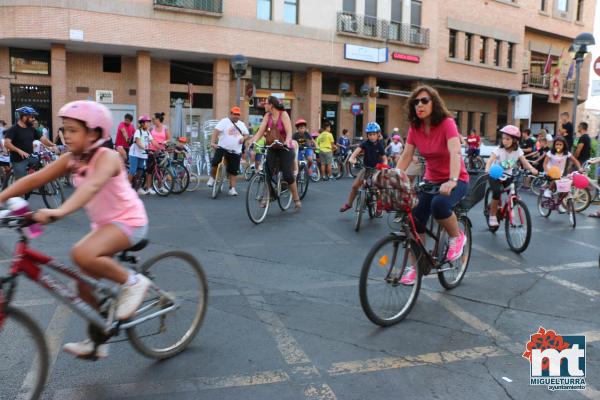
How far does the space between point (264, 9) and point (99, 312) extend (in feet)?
82.5

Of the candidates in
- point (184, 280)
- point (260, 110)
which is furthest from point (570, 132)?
point (260, 110)

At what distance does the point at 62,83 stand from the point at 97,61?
231 cm

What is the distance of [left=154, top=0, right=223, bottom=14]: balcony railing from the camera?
23469 millimetres

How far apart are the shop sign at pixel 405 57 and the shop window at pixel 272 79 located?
19.9 ft

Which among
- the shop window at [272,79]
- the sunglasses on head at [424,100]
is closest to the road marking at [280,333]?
the sunglasses on head at [424,100]

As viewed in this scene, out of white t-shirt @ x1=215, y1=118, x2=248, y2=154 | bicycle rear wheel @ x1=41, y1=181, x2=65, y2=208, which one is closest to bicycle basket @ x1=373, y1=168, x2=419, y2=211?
bicycle rear wheel @ x1=41, y1=181, x2=65, y2=208

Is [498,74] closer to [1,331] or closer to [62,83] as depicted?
[62,83]

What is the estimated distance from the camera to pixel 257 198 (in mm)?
8867

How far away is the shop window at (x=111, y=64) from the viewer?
982 inches

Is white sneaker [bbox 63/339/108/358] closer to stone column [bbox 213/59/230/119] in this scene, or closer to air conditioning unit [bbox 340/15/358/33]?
stone column [bbox 213/59/230/119]

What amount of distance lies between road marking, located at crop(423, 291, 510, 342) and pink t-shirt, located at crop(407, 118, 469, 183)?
1116 millimetres

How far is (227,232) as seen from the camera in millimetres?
8070

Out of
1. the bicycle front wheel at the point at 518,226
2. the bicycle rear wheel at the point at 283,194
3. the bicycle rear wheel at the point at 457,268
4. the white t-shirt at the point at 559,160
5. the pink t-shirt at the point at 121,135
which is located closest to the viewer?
the bicycle rear wheel at the point at 457,268

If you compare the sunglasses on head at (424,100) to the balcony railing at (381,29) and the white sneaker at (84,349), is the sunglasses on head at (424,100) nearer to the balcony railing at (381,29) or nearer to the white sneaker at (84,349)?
the white sneaker at (84,349)
